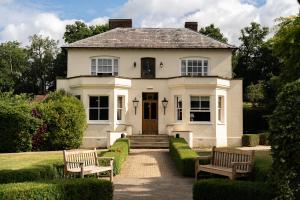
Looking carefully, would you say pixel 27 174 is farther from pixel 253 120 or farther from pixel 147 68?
pixel 253 120

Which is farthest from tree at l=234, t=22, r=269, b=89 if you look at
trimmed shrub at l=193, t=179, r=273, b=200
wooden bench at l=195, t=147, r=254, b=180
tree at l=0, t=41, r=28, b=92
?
trimmed shrub at l=193, t=179, r=273, b=200

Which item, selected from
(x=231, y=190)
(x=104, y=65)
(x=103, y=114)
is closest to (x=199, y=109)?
(x=103, y=114)

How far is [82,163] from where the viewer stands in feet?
40.8

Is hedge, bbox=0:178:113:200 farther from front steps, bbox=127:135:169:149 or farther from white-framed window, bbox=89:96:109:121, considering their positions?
white-framed window, bbox=89:96:109:121

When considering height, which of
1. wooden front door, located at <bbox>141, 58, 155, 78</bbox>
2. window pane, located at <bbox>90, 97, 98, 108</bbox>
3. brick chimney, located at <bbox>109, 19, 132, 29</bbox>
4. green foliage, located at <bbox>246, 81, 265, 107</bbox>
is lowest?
window pane, located at <bbox>90, 97, 98, 108</bbox>

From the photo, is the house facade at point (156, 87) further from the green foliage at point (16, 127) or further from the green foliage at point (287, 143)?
the green foliage at point (287, 143)

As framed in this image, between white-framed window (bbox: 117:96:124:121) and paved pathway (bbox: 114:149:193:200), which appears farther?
white-framed window (bbox: 117:96:124:121)

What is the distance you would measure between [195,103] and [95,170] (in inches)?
671

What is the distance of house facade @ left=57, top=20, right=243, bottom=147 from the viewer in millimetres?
28812

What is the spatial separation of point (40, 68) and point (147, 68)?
37407mm

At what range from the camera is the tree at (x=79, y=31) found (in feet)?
167

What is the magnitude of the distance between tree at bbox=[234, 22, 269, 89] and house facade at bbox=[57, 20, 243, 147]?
65.4ft

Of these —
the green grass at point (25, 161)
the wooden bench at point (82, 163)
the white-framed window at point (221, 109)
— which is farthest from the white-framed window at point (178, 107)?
the wooden bench at point (82, 163)

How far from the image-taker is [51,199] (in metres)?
8.84
